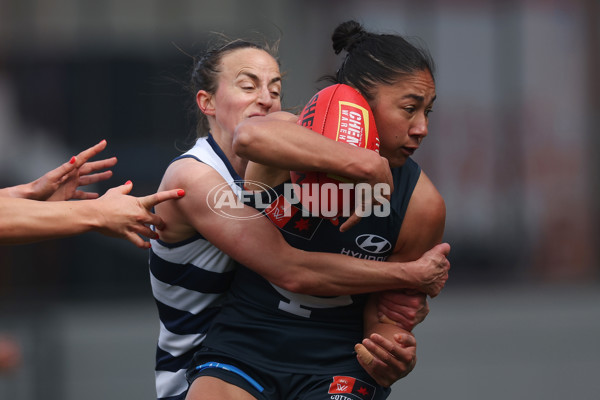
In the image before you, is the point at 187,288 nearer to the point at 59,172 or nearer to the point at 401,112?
the point at 59,172

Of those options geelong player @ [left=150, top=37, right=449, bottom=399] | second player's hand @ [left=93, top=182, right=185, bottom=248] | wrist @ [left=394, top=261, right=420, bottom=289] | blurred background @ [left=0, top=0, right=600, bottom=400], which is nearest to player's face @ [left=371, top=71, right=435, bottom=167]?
geelong player @ [left=150, top=37, right=449, bottom=399]

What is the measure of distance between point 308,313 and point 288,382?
254 millimetres

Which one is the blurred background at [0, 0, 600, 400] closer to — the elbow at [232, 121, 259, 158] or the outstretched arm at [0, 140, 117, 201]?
the outstretched arm at [0, 140, 117, 201]

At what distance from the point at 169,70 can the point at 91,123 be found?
2.83ft

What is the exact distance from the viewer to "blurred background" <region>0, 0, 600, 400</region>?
7.15 metres

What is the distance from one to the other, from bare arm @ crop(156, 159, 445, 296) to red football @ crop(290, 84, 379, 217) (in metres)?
0.21

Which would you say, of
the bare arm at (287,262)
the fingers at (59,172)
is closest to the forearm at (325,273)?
the bare arm at (287,262)

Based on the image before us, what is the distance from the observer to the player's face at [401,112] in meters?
2.76

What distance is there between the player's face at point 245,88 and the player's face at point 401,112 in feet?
1.72

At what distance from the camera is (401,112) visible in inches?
109

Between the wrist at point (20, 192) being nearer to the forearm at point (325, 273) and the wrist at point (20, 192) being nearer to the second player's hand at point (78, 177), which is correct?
the second player's hand at point (78, 177)

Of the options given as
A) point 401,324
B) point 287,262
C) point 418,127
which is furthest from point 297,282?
point 418,127

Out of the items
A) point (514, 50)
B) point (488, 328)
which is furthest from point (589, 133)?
point (488, 328)

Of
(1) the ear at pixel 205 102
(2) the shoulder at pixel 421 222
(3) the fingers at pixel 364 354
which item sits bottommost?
(3) the fingers at pixel 364 354
